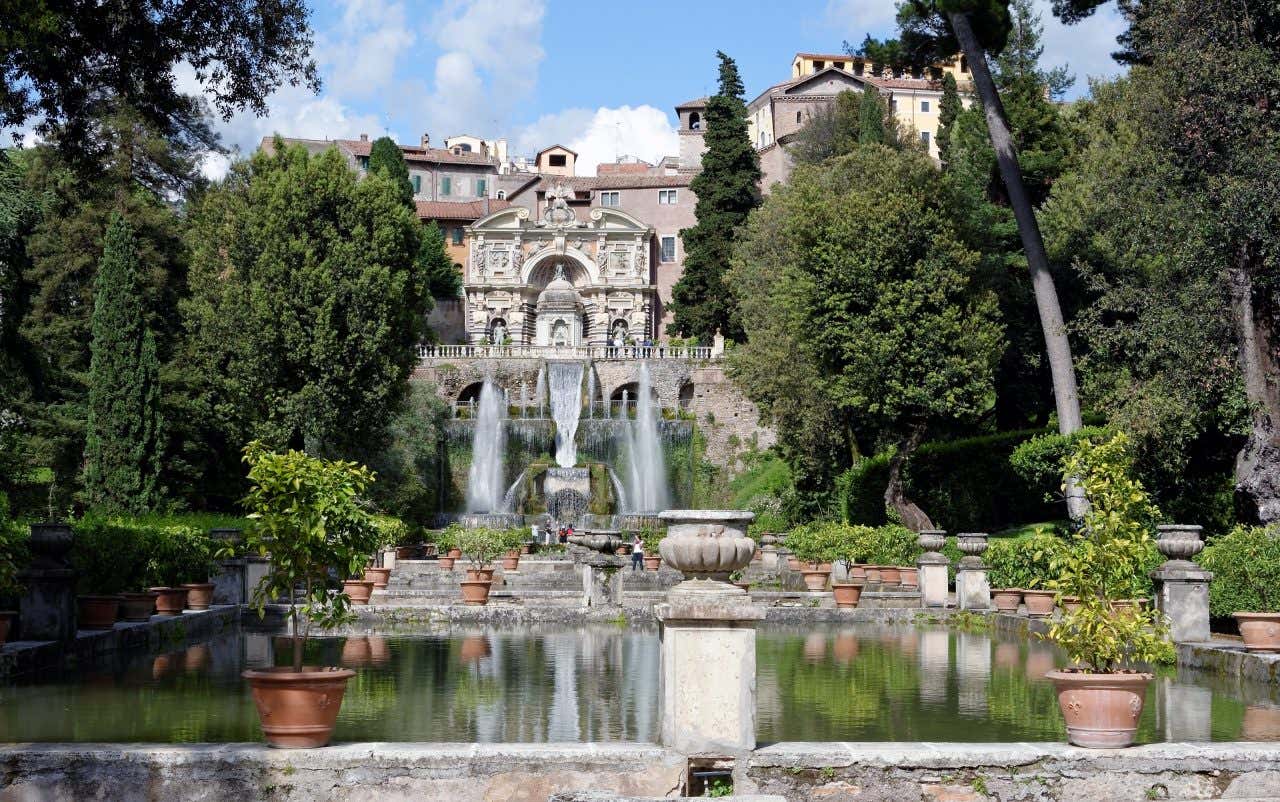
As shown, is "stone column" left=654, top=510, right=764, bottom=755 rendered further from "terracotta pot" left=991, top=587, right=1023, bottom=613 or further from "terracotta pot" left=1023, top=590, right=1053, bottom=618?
"terracotta pot" left=991, top=587, right=1023, bottom=613

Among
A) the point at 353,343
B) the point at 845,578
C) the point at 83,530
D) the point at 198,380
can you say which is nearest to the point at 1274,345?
the point at 845,578

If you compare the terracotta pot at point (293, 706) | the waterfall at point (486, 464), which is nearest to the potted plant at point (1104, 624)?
the terracotta pot at point (293, 706)

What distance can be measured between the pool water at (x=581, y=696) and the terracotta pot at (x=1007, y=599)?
130 inches

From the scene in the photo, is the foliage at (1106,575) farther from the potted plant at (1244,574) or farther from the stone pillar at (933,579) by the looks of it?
the stone pillar at (933,579)

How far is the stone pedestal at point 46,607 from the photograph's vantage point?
13.4 m

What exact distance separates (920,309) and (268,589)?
→ 81.2 ft

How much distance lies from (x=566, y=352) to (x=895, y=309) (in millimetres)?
27684

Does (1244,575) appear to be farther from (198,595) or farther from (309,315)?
(309,315)

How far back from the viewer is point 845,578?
85.5 ft

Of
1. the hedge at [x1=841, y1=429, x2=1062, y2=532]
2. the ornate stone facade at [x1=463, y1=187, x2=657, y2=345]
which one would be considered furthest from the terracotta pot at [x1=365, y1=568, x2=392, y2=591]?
the ornate stone facade at [x1=463, y1=187, x2=657, y2=345]

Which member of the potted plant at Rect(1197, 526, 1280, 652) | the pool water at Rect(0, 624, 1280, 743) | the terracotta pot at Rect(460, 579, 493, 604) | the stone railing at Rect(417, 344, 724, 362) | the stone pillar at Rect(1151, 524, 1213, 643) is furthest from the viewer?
the stone railing at Rect(417, 344, 724, 362)

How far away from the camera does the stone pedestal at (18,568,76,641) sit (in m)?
13.4

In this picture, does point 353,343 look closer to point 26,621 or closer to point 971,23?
point 971,23

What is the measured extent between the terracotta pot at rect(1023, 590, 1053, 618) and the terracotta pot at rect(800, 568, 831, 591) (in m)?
5.29
